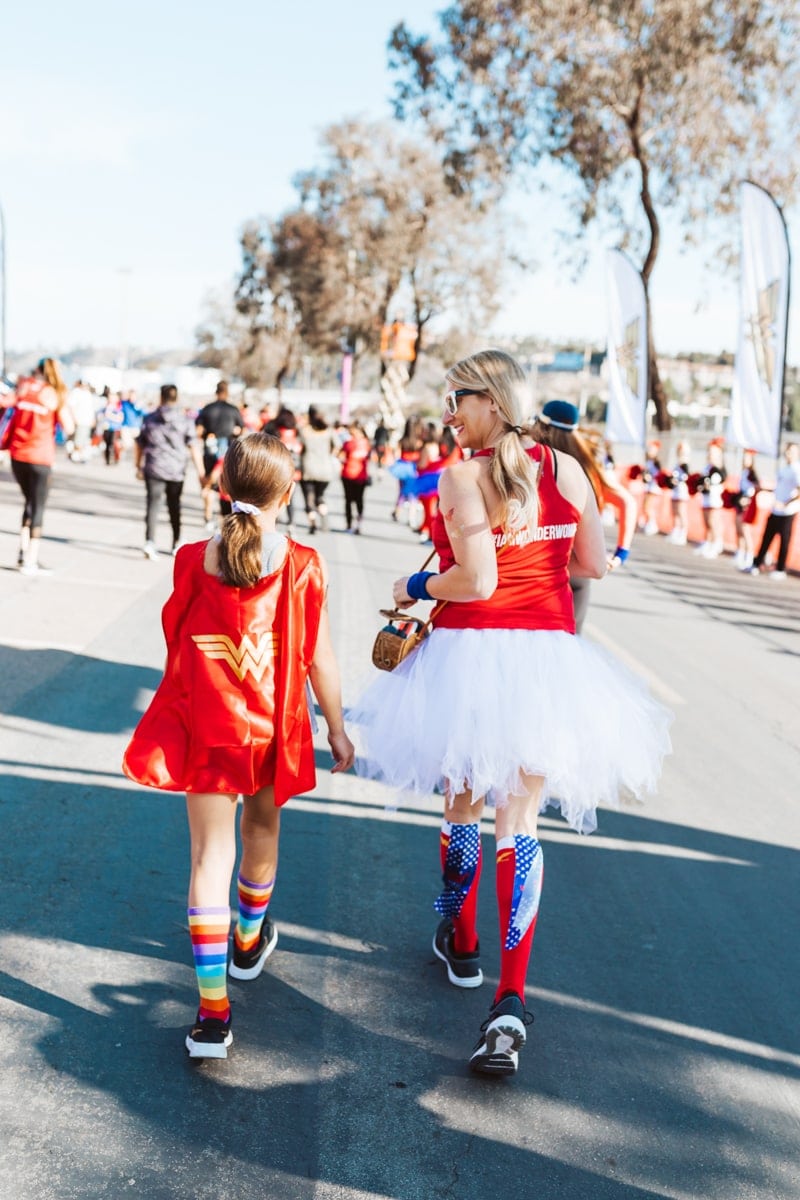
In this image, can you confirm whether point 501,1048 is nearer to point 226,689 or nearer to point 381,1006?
point 381,1006

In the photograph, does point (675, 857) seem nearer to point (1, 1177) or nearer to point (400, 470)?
point (1, 1177)

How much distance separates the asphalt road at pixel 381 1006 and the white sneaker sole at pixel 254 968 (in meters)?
0.05

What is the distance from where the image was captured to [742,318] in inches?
720

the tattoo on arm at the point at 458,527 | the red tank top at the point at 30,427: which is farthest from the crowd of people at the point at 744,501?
the tattoo on arm at the point at 458,527

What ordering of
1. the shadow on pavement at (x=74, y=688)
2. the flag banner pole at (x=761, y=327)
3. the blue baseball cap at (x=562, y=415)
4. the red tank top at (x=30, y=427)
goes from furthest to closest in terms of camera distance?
1. the flag banner pole at (x=761, y=327)
2. the red tank top at (x=30, y=427)
3. the shadow on pavement at (x=74, y=688)
4. the blue baseball cap at (x=562, y=415)

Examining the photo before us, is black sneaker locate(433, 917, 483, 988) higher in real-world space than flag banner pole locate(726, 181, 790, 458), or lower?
lower

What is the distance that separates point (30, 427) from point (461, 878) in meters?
7.80

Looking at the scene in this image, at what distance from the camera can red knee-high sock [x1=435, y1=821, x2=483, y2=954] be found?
3904 mm

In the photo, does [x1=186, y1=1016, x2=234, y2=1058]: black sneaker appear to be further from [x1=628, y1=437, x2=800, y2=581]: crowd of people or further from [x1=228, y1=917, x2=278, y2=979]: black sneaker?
[x1=628, y1=437, x2=800, y2=581]: crowd of people

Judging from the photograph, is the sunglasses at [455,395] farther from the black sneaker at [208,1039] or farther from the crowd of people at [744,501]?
the crowd of people at [744,501]

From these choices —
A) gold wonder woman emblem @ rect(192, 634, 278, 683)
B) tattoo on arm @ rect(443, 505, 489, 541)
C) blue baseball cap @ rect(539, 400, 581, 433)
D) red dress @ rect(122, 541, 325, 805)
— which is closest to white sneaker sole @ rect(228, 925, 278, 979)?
red dress @ rect(122, 541, 325, 805)

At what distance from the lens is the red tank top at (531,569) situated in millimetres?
3531

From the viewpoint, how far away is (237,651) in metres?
3.32

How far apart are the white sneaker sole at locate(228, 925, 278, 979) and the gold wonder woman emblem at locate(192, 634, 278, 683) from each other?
109 cm
